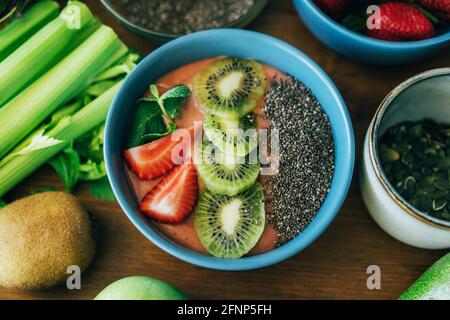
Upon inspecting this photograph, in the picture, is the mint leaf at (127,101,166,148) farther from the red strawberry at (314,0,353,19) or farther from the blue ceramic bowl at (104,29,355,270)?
the red strawberry at (314,0,353,19)

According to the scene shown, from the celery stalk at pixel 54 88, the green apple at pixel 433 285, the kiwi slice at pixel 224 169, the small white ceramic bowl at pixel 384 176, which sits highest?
the celery stalk at pixel 54 88

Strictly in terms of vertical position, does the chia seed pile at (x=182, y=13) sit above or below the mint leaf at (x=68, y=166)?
above

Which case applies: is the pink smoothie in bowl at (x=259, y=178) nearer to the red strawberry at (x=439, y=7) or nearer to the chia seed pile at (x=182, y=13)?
the chia seed pile at (x=182, y=13)

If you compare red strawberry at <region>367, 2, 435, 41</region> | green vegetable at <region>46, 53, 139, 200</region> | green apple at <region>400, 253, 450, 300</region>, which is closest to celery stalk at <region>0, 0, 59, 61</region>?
green vegetable at <region>46, 53, 139, 200</region>

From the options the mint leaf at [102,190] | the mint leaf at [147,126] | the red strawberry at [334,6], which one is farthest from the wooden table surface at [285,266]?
the red strawberry at [334,6]

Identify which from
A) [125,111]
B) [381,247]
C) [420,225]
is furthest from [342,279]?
[125,111]

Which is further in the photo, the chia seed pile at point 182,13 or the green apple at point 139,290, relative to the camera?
the chia seed pile at point 182,13

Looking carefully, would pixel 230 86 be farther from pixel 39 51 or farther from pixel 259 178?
pixel 39 51
